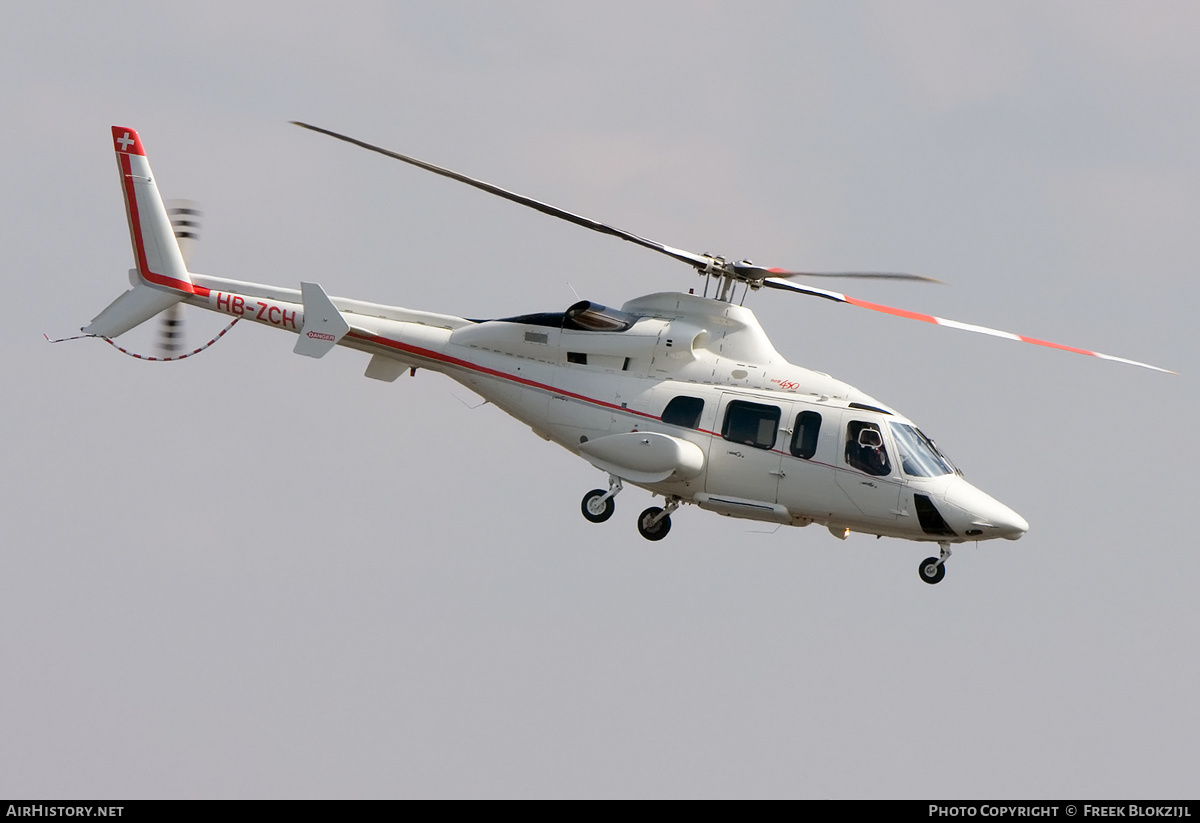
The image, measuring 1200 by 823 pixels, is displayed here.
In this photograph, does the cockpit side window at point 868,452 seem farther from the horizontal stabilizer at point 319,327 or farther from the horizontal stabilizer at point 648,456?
the horizontal stabilizer at point 319,327

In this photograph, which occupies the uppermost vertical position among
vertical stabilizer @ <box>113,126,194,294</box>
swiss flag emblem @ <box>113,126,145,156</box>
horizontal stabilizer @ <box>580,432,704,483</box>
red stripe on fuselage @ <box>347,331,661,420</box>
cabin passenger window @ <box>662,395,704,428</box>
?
swiss flag emblem @ <box>113,126,145,156</box>

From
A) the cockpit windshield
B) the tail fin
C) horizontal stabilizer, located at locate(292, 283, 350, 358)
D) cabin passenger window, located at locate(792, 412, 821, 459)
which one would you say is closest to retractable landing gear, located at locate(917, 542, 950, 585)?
the cockpit windshield

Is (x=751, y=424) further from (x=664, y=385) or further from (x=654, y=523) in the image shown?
(x=654, y=523)

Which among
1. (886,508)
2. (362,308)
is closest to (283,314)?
(362,308)

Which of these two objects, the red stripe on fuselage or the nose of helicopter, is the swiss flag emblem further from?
the nose of helicopter

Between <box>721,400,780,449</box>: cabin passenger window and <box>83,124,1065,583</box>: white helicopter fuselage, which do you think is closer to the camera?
<box>83,124,1065,583</box>: white helicopter fuselage

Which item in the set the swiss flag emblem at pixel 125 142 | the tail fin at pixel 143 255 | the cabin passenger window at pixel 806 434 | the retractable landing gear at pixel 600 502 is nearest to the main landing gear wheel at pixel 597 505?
the retractable landing gear at pixel 600 502

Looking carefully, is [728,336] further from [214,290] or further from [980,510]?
[214,290]

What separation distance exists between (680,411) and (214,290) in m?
9.94

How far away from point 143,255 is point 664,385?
11.1 meters

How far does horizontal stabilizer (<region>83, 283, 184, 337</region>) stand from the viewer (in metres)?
31.9

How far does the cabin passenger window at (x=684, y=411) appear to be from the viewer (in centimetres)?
2866

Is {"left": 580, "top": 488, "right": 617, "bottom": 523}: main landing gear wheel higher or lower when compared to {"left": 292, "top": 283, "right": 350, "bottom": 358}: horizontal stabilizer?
lower

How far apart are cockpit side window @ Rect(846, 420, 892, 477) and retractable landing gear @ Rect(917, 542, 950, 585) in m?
1.86
